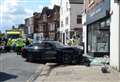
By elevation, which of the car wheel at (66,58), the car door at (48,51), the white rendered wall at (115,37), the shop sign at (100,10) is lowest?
the car wheel at (66,58)

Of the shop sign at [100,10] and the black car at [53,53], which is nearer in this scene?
the shop sign at [100,10]

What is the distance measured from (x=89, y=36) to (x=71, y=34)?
28.3m

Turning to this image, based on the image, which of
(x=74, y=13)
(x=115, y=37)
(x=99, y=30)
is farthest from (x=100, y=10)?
(x=74, y=13)

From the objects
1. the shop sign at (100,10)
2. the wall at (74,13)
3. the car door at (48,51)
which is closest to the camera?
the shop sign at (100,10)

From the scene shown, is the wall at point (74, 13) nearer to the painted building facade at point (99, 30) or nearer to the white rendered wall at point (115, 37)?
the painted building facade at point (99, 30)

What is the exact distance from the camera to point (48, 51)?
25.6m

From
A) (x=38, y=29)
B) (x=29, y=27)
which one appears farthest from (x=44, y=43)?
(x=29, y=27)

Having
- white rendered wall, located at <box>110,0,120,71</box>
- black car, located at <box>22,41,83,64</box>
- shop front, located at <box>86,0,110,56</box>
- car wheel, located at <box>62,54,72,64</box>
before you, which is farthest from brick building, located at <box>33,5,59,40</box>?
white rendered wall, located at <box>110,0,120,71</box>

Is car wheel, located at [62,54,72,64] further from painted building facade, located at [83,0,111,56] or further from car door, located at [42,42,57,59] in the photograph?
painted building facade, located at [83,0,111,56]

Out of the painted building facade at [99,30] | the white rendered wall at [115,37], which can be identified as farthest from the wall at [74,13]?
the white rendered wall at [115,37]

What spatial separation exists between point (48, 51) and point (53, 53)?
553mm

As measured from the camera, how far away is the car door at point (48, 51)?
25.3 m

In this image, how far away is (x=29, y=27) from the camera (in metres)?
119

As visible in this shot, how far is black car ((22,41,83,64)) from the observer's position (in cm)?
2459
